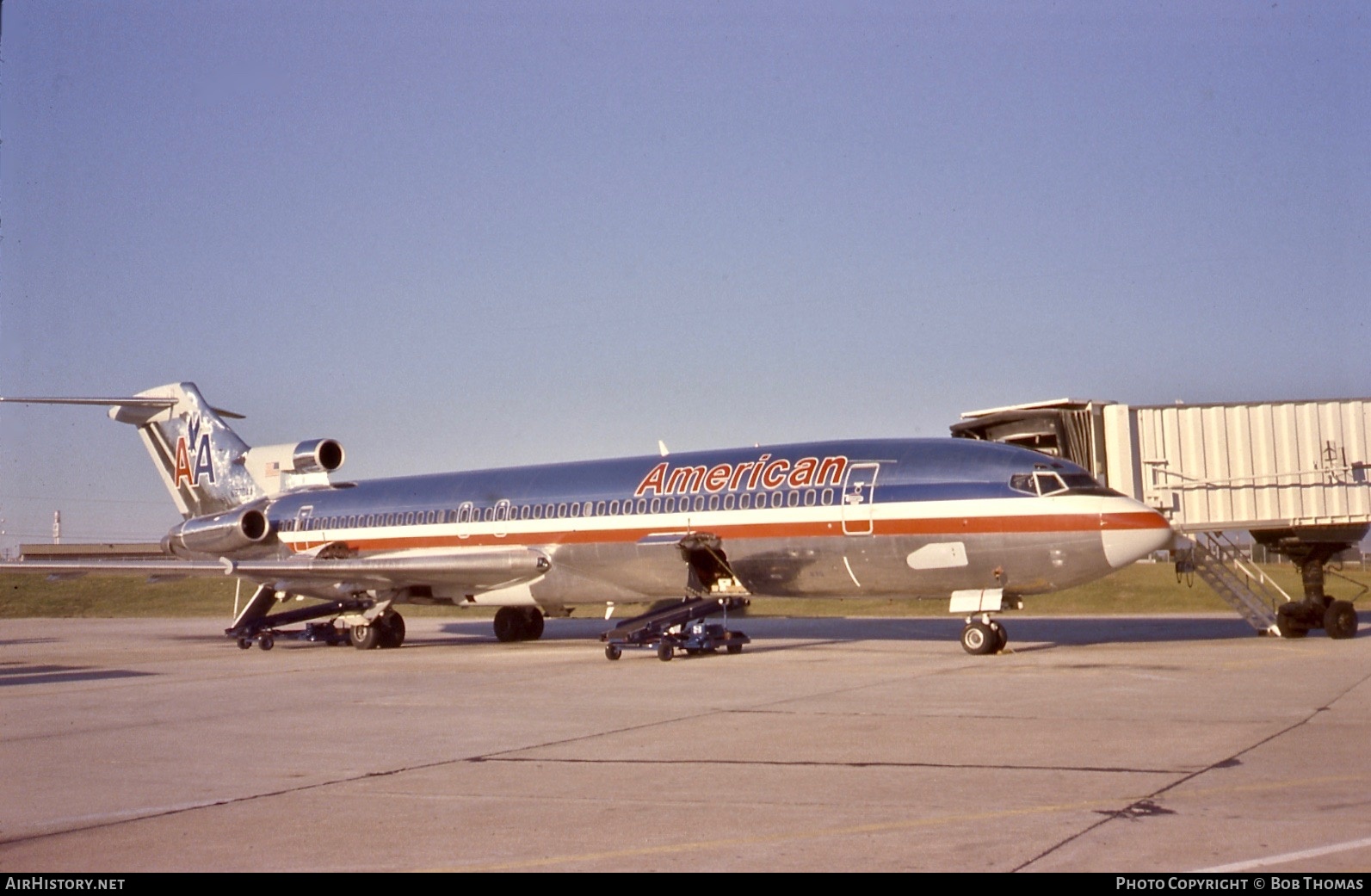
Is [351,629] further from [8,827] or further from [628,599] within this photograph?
[8,827]

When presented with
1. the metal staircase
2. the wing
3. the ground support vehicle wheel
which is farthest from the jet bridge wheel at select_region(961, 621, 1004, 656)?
the ground support vehicle wheel

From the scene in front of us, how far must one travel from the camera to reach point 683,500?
85.9 feet

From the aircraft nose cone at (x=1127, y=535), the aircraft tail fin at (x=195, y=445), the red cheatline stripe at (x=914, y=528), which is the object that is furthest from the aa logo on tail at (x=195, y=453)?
the aircraft nose cone at (x=1127, y=535)

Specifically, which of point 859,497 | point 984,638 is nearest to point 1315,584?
point 984,638

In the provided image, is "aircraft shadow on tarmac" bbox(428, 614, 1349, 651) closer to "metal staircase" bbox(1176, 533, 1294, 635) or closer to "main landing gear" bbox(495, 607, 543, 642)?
"metal staircase" bbox(1176, 533, 1294, 635)

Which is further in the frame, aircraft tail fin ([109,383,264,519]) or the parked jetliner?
aircraft tail fin ([109,383,264,519])

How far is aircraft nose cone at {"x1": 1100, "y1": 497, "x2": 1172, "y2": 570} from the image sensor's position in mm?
21578

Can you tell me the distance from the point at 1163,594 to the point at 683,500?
2640 centimetres

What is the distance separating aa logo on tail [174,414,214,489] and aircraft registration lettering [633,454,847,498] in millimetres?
14818

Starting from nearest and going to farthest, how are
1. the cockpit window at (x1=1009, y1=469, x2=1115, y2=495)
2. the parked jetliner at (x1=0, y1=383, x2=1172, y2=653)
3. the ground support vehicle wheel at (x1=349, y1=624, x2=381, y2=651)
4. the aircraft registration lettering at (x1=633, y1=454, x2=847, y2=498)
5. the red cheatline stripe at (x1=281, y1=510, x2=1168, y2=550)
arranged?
the red cheatline stripe at (x1=281, y1=510, x2=1168, y2=550), the cockpit window at (x1=1009, y1=469, x2=1115, y2=495), the parked jetliner at (x1=0, y1=383, x2=1172, y2=653), the aircraft registration lettering at (x1=633, y1=454, x2=847, y2=498), the ground support vehicle wheel at (x1=349, y1=624, x2=381, y2=651)

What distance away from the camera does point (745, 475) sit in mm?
25547

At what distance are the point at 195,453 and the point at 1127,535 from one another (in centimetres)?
2512

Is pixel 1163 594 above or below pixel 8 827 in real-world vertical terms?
below

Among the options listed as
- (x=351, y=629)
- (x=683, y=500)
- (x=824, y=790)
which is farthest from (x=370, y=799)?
(x=351, y=629)
